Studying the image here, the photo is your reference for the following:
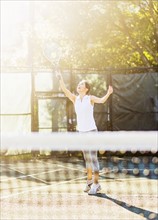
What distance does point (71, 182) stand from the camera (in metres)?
10.9

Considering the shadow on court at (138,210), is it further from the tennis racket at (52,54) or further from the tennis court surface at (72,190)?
the tennis racket at (52,54)

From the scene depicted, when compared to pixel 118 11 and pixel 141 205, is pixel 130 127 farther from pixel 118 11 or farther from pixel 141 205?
pixel 141 205

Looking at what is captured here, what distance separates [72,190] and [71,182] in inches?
42.2

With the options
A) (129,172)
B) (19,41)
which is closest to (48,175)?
(129,172)

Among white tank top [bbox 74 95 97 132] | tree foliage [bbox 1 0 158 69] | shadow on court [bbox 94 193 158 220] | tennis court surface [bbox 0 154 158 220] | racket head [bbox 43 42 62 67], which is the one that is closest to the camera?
shadow on court [bbox 94 193 158 220]

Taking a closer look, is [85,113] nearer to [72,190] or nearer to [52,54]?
[72,190]

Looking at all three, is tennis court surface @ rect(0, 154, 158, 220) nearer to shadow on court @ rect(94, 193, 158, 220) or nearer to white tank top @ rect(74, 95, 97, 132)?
shadow on court @ rect(94, 193, 158, 220)

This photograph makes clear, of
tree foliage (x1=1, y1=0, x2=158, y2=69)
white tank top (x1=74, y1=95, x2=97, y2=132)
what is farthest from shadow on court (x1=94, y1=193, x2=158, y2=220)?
tree foliage (x1=1, y1=0, x2=158, y2=69)

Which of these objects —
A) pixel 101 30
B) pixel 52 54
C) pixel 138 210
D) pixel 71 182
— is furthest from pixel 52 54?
pixel 101 30

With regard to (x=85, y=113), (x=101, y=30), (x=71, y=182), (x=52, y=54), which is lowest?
(x=71, y=182)

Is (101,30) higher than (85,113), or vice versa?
(101,30)

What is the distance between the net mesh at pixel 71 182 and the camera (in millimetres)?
3873

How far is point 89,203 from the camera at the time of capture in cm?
831

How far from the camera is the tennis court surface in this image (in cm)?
763
